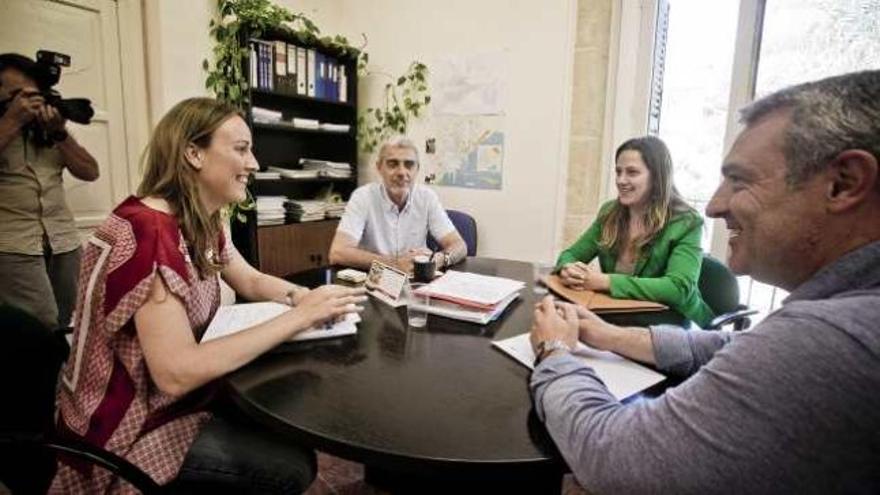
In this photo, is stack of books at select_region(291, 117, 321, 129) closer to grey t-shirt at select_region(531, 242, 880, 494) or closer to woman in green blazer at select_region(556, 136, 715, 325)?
woman in green blazer at select_region(556, 136, 715, 325)

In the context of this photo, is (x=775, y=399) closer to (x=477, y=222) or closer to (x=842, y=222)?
(x=842, y=222)

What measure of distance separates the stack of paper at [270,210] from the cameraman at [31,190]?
1.06m

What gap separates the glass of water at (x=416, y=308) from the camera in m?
1.31

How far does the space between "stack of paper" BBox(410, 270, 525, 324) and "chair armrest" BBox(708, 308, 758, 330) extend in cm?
68

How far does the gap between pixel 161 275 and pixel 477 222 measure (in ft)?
8.25

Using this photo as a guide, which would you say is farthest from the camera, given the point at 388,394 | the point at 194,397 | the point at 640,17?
the point at 640,17

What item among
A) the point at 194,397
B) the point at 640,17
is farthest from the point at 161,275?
the point at 640,17

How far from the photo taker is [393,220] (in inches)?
101

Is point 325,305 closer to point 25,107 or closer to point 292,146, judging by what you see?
point 25,107

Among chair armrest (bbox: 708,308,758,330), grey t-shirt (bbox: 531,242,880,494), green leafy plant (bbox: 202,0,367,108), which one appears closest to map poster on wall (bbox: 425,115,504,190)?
green leafy plant (bbox: 202,0,367,108)

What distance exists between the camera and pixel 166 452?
101 cm

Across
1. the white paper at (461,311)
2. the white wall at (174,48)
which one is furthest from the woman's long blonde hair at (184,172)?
the white wall at (174,48)

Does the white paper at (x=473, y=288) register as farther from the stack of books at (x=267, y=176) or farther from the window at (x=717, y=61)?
the stack of books at (x=267, y=176)

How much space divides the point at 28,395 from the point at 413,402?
2.80 ft
